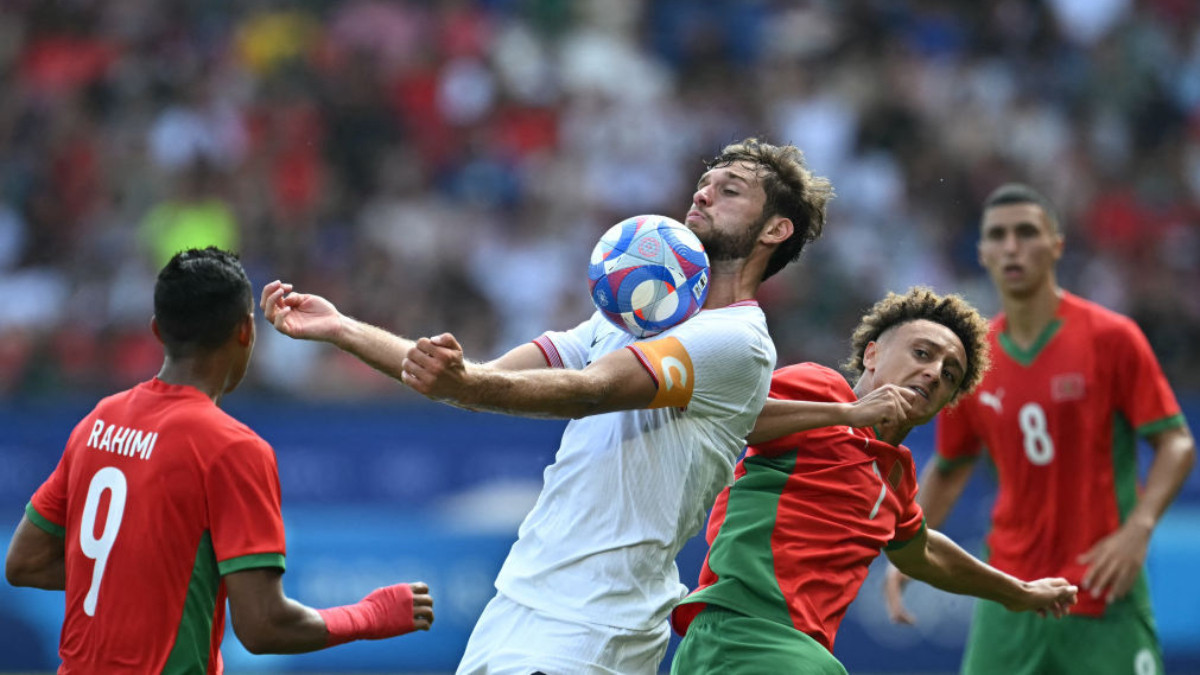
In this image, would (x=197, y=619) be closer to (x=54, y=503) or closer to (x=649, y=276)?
(x=54, y=503)

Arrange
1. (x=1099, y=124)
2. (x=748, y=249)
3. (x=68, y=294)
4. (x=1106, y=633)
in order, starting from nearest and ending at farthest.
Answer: (x=748, y=249) → (x=1106, y=633) → (x=68, y=294) → (x=1099, y=124)

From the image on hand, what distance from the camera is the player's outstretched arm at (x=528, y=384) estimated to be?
4.01 meters

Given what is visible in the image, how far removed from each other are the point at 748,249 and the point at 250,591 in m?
1.90

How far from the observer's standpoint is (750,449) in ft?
16.9

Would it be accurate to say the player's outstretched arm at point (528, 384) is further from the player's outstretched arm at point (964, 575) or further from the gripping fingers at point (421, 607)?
the player's outstretched arm at point (964, 575)

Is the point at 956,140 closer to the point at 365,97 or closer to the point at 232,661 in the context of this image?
the point at 365,97

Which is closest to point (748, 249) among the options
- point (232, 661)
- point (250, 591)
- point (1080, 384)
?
point (250, 591)

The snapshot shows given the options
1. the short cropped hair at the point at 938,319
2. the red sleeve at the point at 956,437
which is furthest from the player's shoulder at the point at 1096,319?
the short cropped hair at the point at 938,319

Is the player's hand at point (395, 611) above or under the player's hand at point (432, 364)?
under

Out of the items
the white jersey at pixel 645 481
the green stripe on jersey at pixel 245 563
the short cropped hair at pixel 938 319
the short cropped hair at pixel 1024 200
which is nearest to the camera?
the green stripe on jersey at pixel 245 563

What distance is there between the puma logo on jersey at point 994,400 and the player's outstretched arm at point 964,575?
1.86 metres

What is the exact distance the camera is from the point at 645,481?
15.2 feet

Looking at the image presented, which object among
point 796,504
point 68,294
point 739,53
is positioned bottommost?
point 796,504

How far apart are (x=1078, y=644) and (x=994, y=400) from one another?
3.79 feet
